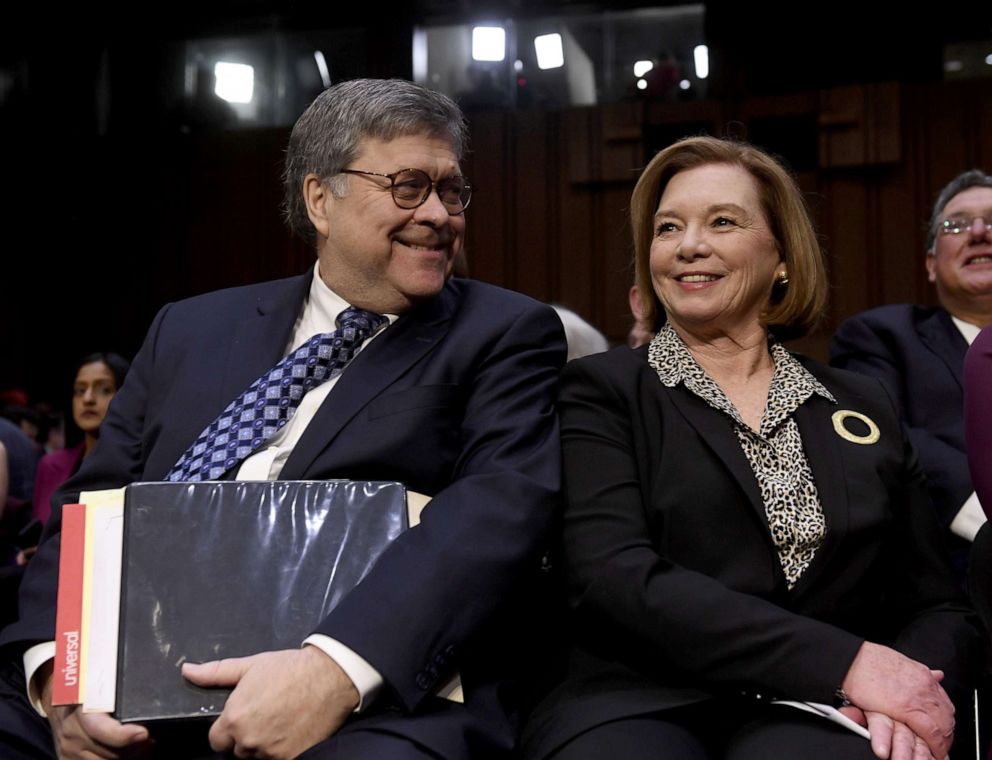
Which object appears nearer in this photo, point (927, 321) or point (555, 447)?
point (555, 447)

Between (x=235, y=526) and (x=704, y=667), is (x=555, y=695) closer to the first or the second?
(x=704, y=667)

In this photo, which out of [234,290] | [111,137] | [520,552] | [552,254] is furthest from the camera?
[111,137]

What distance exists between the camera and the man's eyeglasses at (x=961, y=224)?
9.74ft

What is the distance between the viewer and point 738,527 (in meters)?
1.72

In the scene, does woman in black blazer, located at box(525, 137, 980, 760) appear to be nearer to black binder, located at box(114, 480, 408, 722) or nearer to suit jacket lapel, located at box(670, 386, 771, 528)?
suit jacket lapel, located at box(670, 386, 771, 528)

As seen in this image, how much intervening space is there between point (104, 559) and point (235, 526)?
0.59ft

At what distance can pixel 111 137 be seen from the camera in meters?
7.82

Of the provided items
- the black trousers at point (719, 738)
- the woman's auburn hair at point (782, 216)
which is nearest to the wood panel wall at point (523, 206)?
the woman's auburn hair at point (782, 216)

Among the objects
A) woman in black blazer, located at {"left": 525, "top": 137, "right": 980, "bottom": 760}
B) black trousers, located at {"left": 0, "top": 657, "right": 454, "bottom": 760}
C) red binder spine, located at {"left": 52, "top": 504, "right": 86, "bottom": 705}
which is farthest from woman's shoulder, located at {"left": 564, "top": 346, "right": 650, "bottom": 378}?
red binder spine, located at {"left": 52, "top": 504, "right": 86, "bottom": 705}

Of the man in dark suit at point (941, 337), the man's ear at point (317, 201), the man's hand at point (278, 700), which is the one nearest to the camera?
the man's hand at point (278, 700)

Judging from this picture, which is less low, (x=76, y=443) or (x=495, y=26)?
(x=495, y=26)

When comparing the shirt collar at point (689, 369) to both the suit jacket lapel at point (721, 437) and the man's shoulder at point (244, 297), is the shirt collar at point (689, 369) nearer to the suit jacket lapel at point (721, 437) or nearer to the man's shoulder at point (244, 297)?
the suit jacket lapel at point (721, 437)

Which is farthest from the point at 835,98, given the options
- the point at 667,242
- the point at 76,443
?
the point at 667,242

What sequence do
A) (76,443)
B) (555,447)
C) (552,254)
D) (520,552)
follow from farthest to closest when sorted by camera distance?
(552,254) → (76,443) → (555,447) → (520,552)
